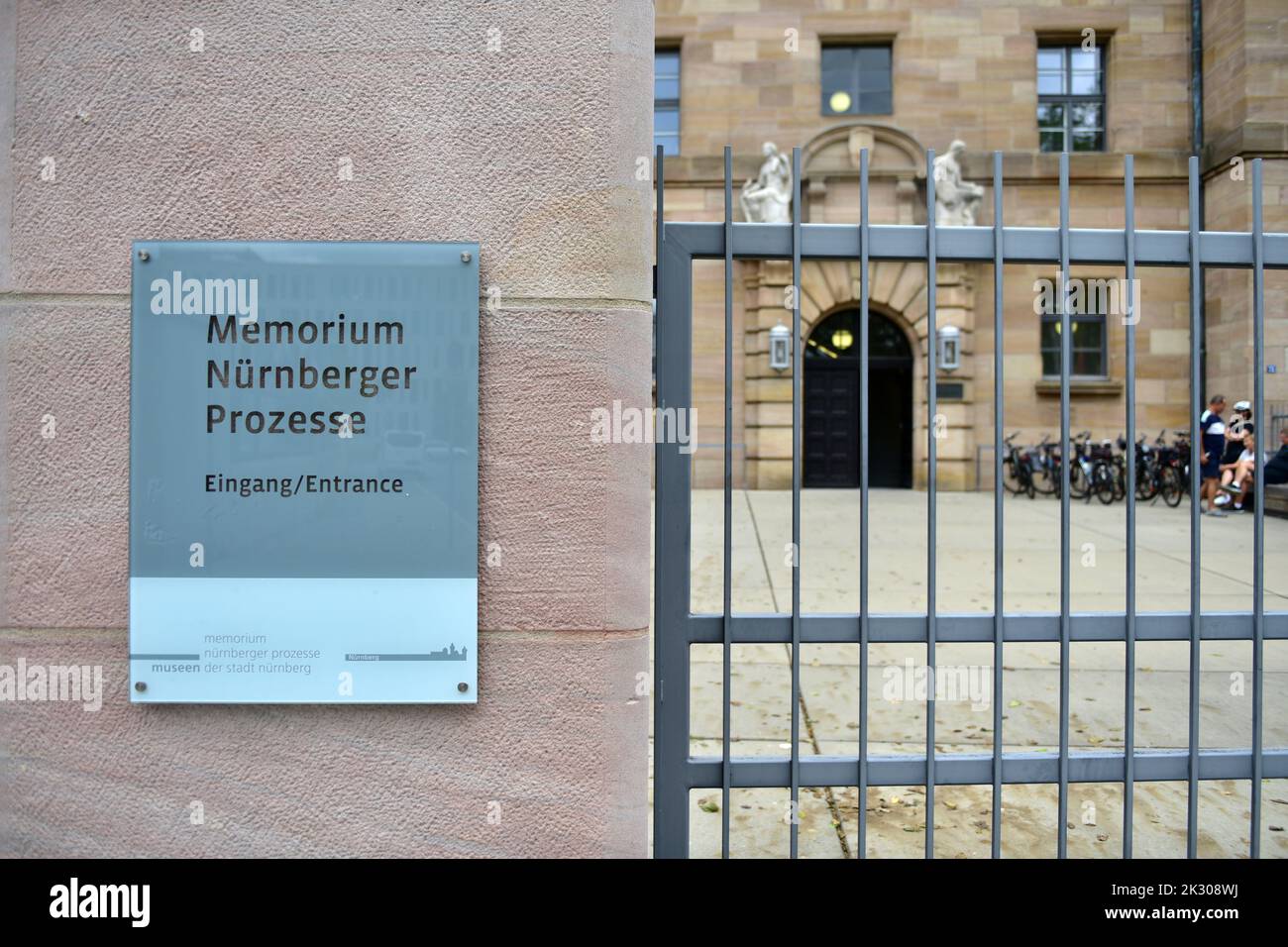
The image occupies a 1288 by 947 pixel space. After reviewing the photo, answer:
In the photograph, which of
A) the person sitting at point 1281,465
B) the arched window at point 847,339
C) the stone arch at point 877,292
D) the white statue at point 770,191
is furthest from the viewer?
the arched window at point 847,339

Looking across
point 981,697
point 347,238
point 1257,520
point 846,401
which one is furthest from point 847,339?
point 347,238

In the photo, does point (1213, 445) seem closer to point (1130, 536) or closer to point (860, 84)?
point (860, 84)

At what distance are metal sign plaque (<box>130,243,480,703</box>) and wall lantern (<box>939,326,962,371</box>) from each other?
18673mm

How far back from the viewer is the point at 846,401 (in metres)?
21.3

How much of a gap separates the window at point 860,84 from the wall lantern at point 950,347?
17.8ft

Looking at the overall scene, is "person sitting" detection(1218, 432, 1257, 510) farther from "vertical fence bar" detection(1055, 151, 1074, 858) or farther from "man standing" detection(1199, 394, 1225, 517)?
"vertical fence bar" detection(1055, 151, 1074, 858)

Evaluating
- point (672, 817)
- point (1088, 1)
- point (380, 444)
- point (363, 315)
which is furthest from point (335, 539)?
point (1088, 1)

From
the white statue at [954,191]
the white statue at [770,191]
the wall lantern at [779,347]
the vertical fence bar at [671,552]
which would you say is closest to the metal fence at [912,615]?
the vertical fence bar at [671,552]

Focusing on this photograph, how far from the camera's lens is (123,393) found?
2596 millimetres

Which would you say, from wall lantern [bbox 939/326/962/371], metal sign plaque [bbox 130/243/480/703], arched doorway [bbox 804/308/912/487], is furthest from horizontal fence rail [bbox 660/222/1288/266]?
arched doorway [bbox 804/308/912/487]

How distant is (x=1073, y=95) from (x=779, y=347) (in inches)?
358

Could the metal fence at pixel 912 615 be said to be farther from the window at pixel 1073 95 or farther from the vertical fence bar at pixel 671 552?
the window at pixel 1073 95

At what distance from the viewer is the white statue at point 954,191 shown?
64.7 feet

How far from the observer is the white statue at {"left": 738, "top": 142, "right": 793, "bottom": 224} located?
19578mm
